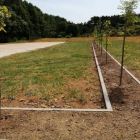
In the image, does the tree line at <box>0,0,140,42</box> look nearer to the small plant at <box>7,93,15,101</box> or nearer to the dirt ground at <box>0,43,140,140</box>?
the small plant at <box>7,93,15,101</box>

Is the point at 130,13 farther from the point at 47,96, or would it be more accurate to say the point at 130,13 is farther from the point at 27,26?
the point at 27,26

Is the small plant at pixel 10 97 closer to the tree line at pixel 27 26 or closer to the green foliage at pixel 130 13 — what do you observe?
the green foliage at pixel 130 13

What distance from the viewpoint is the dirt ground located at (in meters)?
3.12

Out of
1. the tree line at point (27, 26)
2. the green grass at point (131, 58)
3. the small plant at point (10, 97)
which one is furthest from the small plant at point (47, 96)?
the tree line at point (27, 26)

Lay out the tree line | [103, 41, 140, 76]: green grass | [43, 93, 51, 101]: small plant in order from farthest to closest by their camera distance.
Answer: the tree line
[103, 41, 140, 76]: green grass
[43, 93, 51, 101]: small plant

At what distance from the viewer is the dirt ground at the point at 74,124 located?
3.12 m

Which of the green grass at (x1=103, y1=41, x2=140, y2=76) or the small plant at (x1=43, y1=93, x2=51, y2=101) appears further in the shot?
the green grass at (x1=103, y1=41, x2=140, y2=76)

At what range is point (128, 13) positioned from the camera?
550 centimetres

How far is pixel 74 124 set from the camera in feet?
11.5

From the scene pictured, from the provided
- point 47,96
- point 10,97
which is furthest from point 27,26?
point 47,96

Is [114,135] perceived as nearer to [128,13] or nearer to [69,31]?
[128,13]

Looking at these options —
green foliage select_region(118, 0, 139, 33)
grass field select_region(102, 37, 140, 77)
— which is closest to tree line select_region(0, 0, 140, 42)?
grass field select_region(102, 37, 140, 77)

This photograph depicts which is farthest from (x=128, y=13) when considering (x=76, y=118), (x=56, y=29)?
(x=56, y=29)

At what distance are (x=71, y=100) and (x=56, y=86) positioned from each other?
4.64 ft
